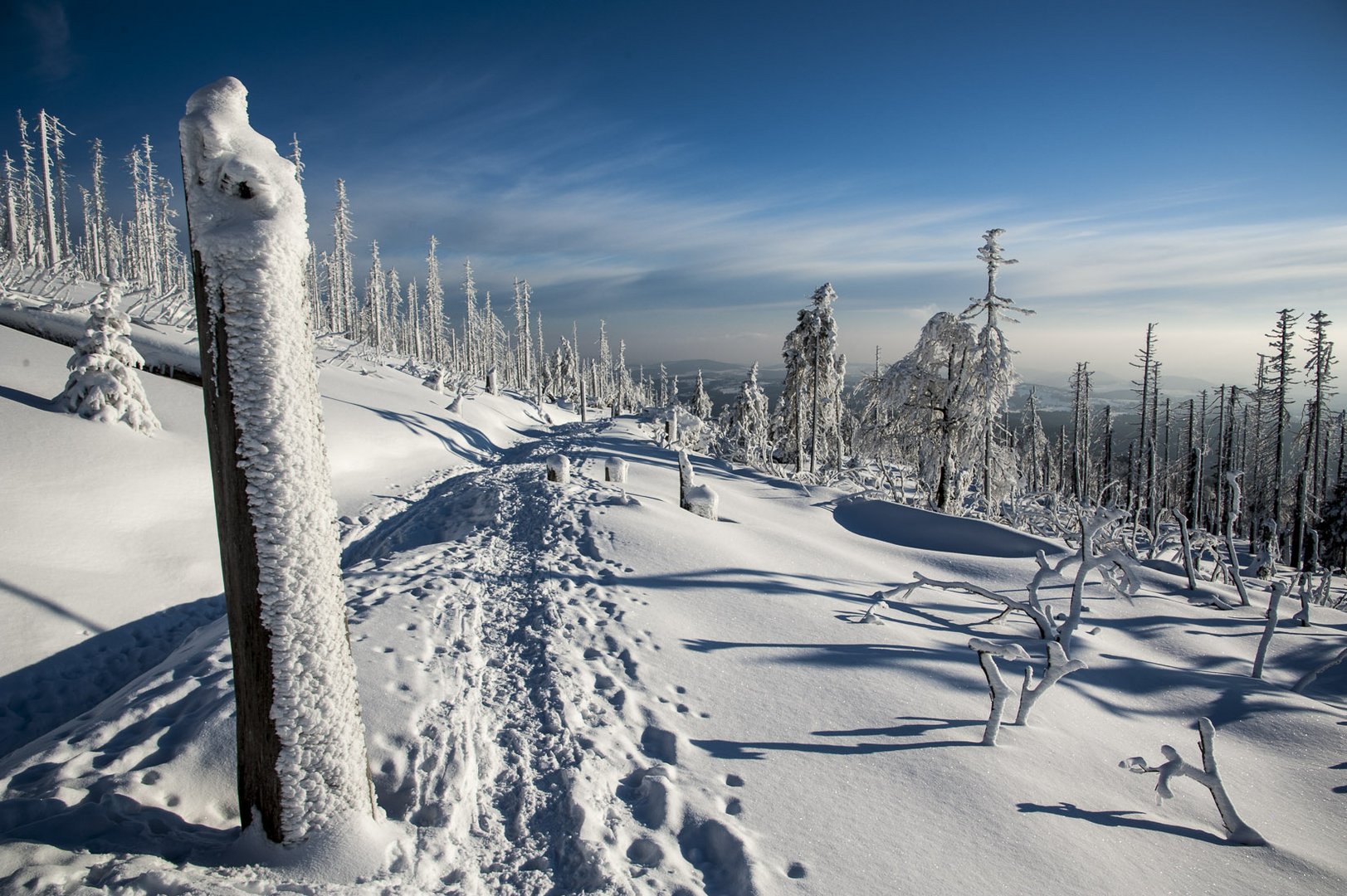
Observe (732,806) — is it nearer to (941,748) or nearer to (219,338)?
(941,748)

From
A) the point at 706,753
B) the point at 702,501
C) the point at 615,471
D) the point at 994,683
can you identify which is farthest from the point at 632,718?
the point at 615,471

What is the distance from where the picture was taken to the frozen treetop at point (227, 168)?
8.65 feet

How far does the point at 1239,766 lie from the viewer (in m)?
4.84

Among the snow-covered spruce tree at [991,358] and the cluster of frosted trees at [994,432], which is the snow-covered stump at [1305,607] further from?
the snow-covered spruce tree at [991,358]

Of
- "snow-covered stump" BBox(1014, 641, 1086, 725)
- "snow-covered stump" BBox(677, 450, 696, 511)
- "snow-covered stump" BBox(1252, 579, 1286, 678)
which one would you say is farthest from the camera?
"snow-covered stump" BBox(677, 450, 696, 511)

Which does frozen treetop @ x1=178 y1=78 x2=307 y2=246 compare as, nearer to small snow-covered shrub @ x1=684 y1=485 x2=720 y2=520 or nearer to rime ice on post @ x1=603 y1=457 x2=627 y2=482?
small snow-covered shrub @ x1=684 y1=485 x2=720 y2=520

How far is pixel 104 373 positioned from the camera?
10805mm

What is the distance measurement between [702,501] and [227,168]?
419 inches

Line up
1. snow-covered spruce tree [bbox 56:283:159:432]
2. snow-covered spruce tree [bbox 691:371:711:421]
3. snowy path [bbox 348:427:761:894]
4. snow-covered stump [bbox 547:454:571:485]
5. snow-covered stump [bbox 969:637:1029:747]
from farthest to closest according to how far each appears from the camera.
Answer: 1. snow-covered spruce tree [bbox 691:371:711:421]
2. snow-covered stump [bbox 547:454:571:485]
3. snow-covered spruce tree [bbox 56:283:159:432]
4. snow-covered stump [bbox 969:637:1029:747]
5. snowy path [bbox 348:427:761:894]

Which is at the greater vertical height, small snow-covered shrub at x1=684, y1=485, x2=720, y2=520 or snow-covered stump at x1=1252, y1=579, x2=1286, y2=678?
small snow-covered shrub at x1=684, y1=485, x2=720, y2=520

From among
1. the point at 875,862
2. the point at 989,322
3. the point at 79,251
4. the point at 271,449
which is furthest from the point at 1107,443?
the point at 79,251

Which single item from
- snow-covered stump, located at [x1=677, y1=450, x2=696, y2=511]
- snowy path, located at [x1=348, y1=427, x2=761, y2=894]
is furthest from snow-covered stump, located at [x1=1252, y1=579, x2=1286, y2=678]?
snow-covered stump, located at [x1=677, y1=450, x2=696, y2=511]

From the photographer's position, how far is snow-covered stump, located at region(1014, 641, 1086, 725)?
4578 mm

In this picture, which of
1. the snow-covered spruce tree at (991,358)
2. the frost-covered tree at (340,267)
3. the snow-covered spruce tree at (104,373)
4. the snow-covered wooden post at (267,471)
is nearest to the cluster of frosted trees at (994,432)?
the snow-covered spruce tree at (991,358)
